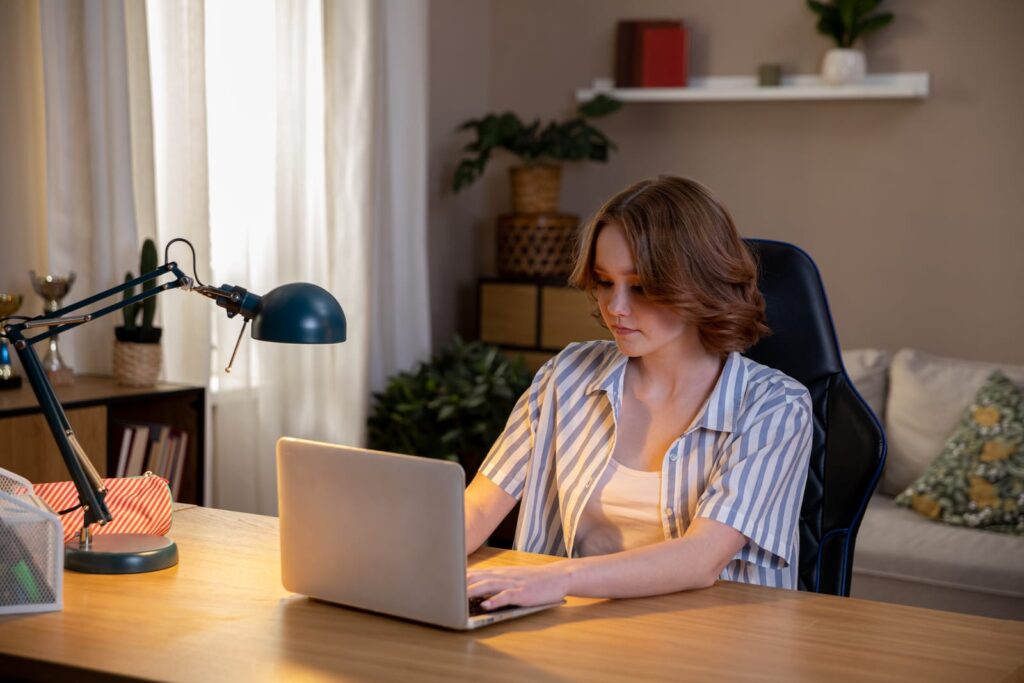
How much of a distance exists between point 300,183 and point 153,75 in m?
0.62

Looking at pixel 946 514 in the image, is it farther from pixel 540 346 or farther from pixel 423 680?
pixel 423 680

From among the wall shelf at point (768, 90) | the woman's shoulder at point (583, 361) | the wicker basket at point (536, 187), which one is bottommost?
the woman's shoulder at point (583, 361)

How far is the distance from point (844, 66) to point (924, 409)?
119 centimetres

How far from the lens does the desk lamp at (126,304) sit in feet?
4.61

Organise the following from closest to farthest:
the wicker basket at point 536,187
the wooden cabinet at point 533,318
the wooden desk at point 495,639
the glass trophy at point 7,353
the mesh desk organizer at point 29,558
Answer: the wooden desk at point 495,639, the mesh desk organizer at point 29,558, the glass trophy at point 7,353, the wooden cabinet at point 533,318, the wicker basket at point 536,187

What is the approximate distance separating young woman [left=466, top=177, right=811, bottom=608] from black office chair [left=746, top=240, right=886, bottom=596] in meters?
0.12

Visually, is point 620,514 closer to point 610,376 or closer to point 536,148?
point 610,376

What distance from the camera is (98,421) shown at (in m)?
2.65

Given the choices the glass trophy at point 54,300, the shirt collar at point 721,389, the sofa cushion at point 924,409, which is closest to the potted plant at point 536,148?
the sofa cushion at point 924,409

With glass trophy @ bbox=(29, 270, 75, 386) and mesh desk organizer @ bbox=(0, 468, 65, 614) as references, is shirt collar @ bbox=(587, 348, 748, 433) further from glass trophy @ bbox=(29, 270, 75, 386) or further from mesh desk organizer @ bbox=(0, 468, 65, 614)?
glass trophy @ bbox=(29, 270, 75, 386)

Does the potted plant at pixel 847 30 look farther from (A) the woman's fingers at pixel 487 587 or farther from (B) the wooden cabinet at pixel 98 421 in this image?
(A) the woman's fingers at pixel 487 587

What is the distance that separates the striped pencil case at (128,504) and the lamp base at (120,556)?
53 millimetres

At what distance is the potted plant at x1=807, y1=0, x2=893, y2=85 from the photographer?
13.2 feet

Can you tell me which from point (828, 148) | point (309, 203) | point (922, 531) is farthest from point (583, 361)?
point (828, 148)
